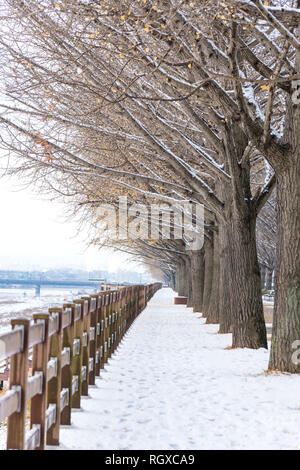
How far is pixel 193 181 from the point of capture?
1214 centimetres

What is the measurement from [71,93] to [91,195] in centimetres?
467

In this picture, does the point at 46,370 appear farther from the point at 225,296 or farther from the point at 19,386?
the point at 225,296

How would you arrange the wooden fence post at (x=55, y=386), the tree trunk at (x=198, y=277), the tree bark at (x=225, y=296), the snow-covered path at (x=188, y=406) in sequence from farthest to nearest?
the tree trunk at (x=198, y=277) < the tree bark at (x=225, y=296) < the snow-covered path at (x=188, y=406) < the wooden fence post at (x=55, y=386)

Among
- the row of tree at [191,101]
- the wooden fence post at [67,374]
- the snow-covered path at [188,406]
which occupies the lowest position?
the snow-covered path at [188,406]

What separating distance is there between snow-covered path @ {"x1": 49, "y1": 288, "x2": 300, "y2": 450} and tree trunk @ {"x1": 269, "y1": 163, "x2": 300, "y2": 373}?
0.40m

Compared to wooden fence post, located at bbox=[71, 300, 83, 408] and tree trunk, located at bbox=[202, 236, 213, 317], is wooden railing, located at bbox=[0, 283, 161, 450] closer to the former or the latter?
wooden fence post, located at bbox=[71, 300, 83, 408]

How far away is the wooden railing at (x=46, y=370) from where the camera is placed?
3080mm

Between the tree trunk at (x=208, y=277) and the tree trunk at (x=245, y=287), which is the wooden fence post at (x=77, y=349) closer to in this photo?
the tree trunk at (x=245, y=287)

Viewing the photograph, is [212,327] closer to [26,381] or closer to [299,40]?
[299,40]

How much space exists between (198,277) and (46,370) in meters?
23.0

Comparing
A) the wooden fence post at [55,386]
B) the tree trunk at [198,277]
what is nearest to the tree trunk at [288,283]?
the wooden fence post at [55,386]

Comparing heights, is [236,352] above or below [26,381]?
below

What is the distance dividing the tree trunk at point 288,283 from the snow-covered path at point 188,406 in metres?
0.40
